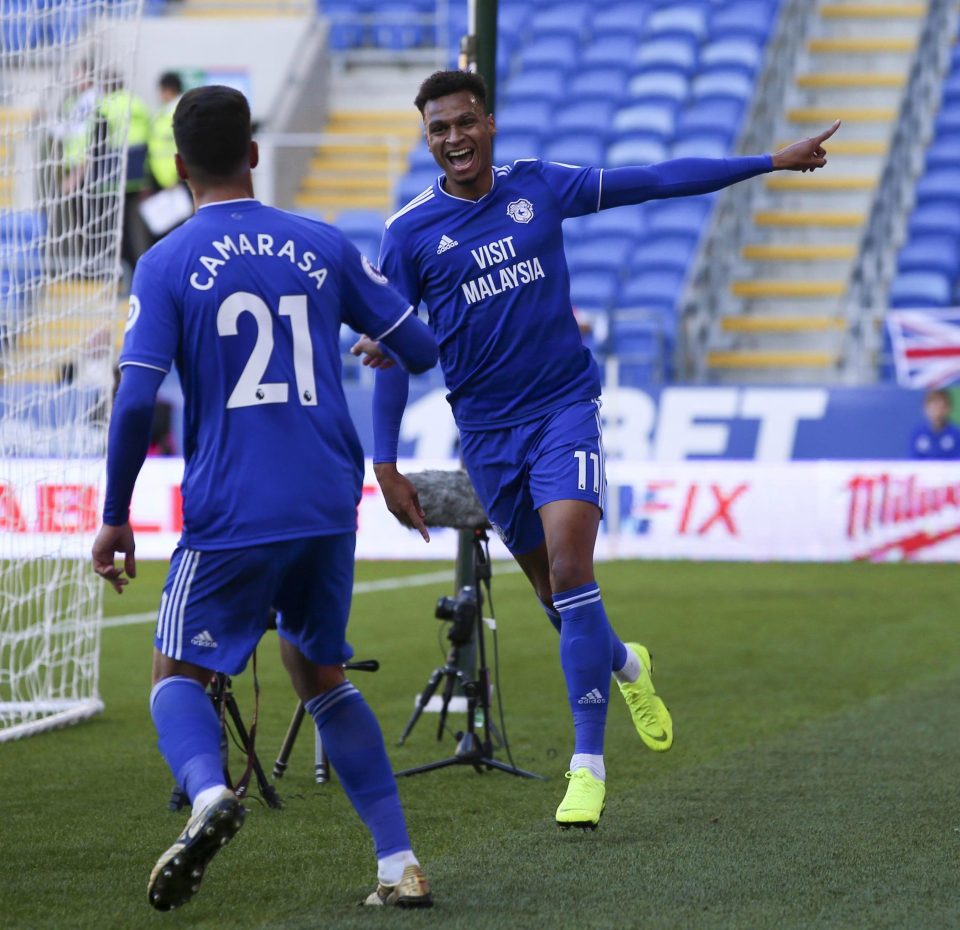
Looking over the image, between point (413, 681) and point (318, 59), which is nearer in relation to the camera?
point (413, 681)

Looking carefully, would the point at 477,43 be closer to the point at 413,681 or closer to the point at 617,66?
the point at 413,681

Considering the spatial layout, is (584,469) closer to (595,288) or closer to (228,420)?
(228,420)

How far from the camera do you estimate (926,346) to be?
15.9 meters

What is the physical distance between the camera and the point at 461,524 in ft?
19.9

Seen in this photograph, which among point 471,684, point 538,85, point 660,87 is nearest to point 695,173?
point 471,684

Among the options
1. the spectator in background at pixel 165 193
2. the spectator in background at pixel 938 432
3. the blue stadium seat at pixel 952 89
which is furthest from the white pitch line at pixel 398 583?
the blue stadium seat at pixel 952 89

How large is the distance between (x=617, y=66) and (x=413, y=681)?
49.7ft

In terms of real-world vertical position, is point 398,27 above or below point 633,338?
above

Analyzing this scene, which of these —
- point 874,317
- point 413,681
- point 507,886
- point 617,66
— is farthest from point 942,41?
point 507,886

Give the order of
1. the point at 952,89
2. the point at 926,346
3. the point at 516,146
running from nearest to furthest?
the point at 926,346, the point at 516,146, the point at 952,89

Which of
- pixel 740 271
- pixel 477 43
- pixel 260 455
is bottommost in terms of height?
pixel 740 271

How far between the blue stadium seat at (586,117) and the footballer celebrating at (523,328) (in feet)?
51.4

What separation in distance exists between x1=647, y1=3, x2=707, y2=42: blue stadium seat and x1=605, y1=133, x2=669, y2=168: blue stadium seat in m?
2.46

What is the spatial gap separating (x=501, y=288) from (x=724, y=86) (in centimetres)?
1635
